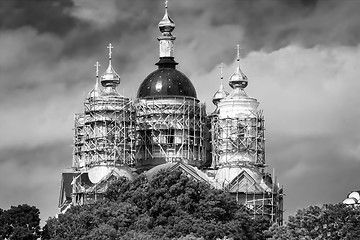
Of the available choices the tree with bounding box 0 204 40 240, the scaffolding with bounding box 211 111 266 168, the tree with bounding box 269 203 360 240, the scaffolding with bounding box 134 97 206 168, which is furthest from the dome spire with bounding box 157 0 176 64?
the tree with bounding box 269 203 360 240

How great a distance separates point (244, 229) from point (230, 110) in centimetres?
2393

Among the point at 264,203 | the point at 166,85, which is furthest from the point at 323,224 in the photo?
the point at 166,85

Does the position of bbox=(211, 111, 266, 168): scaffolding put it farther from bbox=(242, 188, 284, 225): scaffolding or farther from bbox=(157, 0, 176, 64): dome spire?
bbox=(157, 0, 176, 64): dome spire

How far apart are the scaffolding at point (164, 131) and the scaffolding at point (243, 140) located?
4263mm

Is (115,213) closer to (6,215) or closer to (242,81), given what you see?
(6,215)

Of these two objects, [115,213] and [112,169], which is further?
[112,169]

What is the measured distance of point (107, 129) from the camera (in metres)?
160

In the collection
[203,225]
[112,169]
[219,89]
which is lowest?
[203,225]

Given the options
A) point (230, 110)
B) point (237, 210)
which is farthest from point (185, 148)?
point (237, 210)

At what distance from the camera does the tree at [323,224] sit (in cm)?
12912

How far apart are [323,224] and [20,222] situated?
26.1 meters

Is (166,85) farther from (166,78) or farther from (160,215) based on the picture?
(160,215)

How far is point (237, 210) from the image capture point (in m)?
145

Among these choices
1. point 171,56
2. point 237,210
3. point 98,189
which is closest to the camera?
point 237,210
